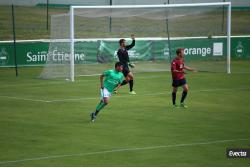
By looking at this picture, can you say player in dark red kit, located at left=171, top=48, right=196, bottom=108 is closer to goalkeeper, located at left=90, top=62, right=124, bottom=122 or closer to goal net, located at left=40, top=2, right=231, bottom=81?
goalkeeper, located at left=90, top=62, right=124, bottom=122

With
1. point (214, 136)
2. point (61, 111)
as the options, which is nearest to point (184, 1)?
point (61, 111)

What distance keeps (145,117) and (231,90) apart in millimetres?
8478

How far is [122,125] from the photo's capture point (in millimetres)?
23828

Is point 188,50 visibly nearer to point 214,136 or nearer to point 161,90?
point 161,90

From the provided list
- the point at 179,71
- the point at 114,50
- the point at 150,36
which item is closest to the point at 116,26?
the point at 114,50

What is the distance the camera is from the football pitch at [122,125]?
62.0 ft

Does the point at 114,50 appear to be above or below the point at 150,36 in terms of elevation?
below

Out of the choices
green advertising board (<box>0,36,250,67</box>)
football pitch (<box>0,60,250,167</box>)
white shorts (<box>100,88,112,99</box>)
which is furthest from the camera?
green advertising board (<box>0,36,250,67</box>)

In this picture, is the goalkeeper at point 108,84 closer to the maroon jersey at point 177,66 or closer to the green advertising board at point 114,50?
the maroon jersey at point 177,66

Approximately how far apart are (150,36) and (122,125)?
21.4 m

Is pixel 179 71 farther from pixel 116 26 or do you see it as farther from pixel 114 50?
pixel 116 26

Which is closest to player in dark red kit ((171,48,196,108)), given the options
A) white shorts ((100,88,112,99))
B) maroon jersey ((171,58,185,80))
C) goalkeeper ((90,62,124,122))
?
maroon jersey ((171,58,185,80))

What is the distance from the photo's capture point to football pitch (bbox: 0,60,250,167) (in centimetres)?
1891

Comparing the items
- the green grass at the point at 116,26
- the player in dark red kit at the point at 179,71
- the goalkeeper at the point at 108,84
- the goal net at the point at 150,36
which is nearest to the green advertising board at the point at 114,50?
the goal net at the point at 150,36
